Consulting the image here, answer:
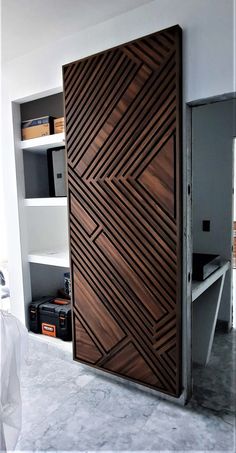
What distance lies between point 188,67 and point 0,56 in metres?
1.97

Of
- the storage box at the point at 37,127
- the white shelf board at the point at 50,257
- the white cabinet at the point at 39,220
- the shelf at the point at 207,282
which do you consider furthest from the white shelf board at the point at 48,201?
the shelf at the point at 207,282

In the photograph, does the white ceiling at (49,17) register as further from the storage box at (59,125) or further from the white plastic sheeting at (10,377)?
the white plastic sheeting at (10,377)

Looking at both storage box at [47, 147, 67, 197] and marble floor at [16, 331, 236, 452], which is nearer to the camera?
marble floor at [16, 331, 236, 452]

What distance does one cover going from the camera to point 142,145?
2180 mm

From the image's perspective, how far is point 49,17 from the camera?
7.53ft

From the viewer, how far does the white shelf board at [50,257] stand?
2865 mm

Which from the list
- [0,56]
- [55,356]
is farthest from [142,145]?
[55,356]

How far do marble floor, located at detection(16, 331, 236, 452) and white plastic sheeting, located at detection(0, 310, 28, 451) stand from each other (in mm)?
381

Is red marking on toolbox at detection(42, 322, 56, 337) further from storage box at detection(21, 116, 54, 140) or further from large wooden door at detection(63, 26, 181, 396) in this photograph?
storage box at detection(21, 116, 54, 140)

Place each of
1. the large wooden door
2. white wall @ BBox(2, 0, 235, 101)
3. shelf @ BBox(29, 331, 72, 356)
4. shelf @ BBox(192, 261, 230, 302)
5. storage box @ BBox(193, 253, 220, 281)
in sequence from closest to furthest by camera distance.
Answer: white wall @ BBox(2, 0, 235, 101) < the large wooden door < shelf @ BBox(192, 261, 230, 302) < storage box @ BBox(193, 253, 220, 281) < shelf @ BBox(29, 331, 72, 356)

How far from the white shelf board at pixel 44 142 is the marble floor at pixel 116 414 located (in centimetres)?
213

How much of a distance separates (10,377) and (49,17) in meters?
2.54

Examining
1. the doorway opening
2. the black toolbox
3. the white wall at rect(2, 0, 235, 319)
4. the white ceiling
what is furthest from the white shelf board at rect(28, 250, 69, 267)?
the white ceiling

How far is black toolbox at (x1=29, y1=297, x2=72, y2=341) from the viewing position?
2.98 metres
